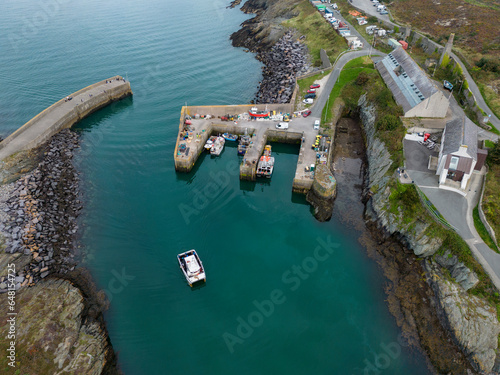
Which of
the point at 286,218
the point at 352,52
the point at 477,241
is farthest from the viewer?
the point at 352,52

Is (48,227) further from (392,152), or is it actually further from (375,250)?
(392,152)

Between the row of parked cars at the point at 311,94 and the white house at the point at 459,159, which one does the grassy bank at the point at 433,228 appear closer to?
the white house at the point at 459,159

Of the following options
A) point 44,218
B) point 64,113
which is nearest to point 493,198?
point 44,218

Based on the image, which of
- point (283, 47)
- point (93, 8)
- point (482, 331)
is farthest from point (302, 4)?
point (482, 331)

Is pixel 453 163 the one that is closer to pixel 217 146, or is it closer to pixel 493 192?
pixel 493 192

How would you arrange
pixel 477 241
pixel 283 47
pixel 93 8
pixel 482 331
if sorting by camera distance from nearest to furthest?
pixel 482 331 < pixel 477 241 < pixel 283 47 < pixel 93 8

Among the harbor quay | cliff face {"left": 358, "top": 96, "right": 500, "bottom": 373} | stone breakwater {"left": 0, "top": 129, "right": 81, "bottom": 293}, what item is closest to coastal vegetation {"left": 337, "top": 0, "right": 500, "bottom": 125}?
cliff face {"left": 358, "top": 96, "right": 500, "bottom": 373}
